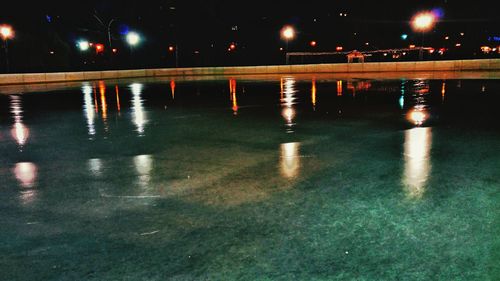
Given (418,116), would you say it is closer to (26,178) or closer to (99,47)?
(26,178)

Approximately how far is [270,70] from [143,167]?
3716cm

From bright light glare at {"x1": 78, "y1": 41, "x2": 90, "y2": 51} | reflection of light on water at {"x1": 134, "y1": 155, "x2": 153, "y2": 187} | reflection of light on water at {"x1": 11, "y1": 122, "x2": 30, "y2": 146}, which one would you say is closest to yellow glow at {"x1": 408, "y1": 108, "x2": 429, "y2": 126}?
reflection of light on water at {"x1": 134, "y1": 155, "x2": 153, "y2": 187}

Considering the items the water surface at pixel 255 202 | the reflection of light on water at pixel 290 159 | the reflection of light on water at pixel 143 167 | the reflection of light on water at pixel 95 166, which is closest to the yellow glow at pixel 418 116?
the water surface at pixel 255 202

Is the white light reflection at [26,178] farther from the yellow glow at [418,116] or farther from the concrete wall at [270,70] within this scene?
the concrete wall at [270,70]

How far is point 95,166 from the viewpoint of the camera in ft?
21.2

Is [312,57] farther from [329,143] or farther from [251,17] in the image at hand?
[329,143]

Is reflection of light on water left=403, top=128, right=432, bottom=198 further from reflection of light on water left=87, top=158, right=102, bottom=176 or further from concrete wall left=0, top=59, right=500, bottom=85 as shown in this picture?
concrete wall left=0, top=59, right=500, bottom=85

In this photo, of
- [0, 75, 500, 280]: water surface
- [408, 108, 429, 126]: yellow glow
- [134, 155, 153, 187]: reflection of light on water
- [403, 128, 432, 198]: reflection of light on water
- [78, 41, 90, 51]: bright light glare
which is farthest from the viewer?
[78, 41, 90, 51]: bright light glare

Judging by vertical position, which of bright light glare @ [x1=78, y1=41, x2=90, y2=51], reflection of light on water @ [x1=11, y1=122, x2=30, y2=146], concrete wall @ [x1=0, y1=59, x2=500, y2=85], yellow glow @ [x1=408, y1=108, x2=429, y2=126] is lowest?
yellow glow @ [x1=408, y1=108, x2=429, y2=126]

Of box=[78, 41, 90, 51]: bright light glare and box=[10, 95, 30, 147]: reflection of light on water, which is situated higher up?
box=[78, 41, 90, 51]: bright light glare

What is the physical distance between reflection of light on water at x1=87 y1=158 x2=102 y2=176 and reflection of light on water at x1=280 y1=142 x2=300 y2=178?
2.76 m

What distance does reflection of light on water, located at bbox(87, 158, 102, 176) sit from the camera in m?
6.10

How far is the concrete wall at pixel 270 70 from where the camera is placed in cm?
3448

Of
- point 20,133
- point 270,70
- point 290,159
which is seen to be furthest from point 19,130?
point 270,70
